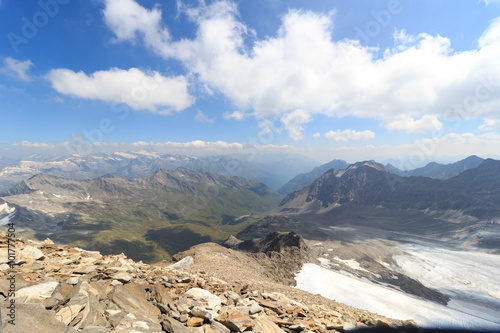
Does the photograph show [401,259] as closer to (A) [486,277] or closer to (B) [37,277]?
(A) [486,277]

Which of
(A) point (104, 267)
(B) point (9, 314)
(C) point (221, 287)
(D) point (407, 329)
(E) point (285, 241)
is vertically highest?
(B) point (9, 314)

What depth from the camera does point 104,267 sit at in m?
16.0

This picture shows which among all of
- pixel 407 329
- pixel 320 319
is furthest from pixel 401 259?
pixel 320 319

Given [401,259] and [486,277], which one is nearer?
[486,277]

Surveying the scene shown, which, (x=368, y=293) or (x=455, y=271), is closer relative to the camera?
(x=368, y=293)

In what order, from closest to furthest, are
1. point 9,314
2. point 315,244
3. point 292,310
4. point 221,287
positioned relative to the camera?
point 9,314 < point 292,310 < point 221,287 < point 315,244

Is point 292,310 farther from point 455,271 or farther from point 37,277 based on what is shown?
point 455,271

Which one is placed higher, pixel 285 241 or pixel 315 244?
pixel 285 241

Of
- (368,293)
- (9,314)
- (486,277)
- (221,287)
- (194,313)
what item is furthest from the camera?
(486,277)

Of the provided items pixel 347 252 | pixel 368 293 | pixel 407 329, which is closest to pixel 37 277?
pixel 407 329

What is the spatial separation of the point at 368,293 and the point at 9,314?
65.4 metres

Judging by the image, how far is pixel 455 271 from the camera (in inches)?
4237

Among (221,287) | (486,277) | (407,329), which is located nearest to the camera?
(221,287)

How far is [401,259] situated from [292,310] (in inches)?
5422
